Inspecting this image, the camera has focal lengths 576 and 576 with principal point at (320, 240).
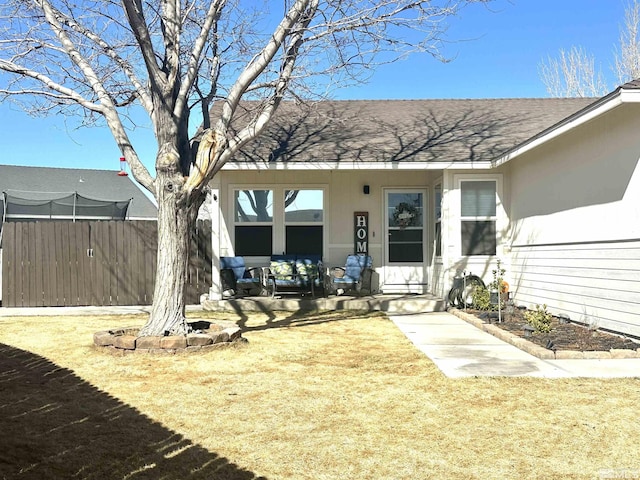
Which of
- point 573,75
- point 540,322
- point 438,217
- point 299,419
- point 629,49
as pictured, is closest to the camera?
point 299,419

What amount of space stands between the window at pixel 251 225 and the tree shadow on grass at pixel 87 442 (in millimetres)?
6555

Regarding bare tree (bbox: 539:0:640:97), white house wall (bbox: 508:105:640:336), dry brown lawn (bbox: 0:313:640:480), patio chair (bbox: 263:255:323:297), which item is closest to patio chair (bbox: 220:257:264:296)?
patio chair (bbox: 263:255:323:297)

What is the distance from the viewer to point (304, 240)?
1145 cm

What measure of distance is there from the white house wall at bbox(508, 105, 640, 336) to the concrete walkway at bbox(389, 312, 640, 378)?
4.36ft

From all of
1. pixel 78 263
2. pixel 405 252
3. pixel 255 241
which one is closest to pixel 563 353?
pixel 405 252

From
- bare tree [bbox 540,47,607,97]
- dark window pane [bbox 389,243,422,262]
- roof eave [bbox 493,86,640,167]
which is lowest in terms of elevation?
dark window pane [bbox 389,243,422,262]

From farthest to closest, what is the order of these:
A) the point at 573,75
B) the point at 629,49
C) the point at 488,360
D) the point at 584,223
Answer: the point at 573,75 → the point at 629,49 → the point at 584,223 → the point at 488,360

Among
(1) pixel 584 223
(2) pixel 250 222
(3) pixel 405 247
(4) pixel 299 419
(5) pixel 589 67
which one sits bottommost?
(4) pixel 299 419

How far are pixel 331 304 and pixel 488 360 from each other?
4.59m

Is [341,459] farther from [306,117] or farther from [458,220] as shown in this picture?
[306,117]

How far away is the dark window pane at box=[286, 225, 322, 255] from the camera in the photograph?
37.5 feet

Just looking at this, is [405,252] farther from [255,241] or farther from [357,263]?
[255,241]

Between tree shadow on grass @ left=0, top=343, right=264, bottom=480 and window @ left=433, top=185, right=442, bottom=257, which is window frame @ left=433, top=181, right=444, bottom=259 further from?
tree shadow on grass @ left=0, top=343, right=264, bottom=480

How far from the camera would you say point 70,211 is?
14758 mm
